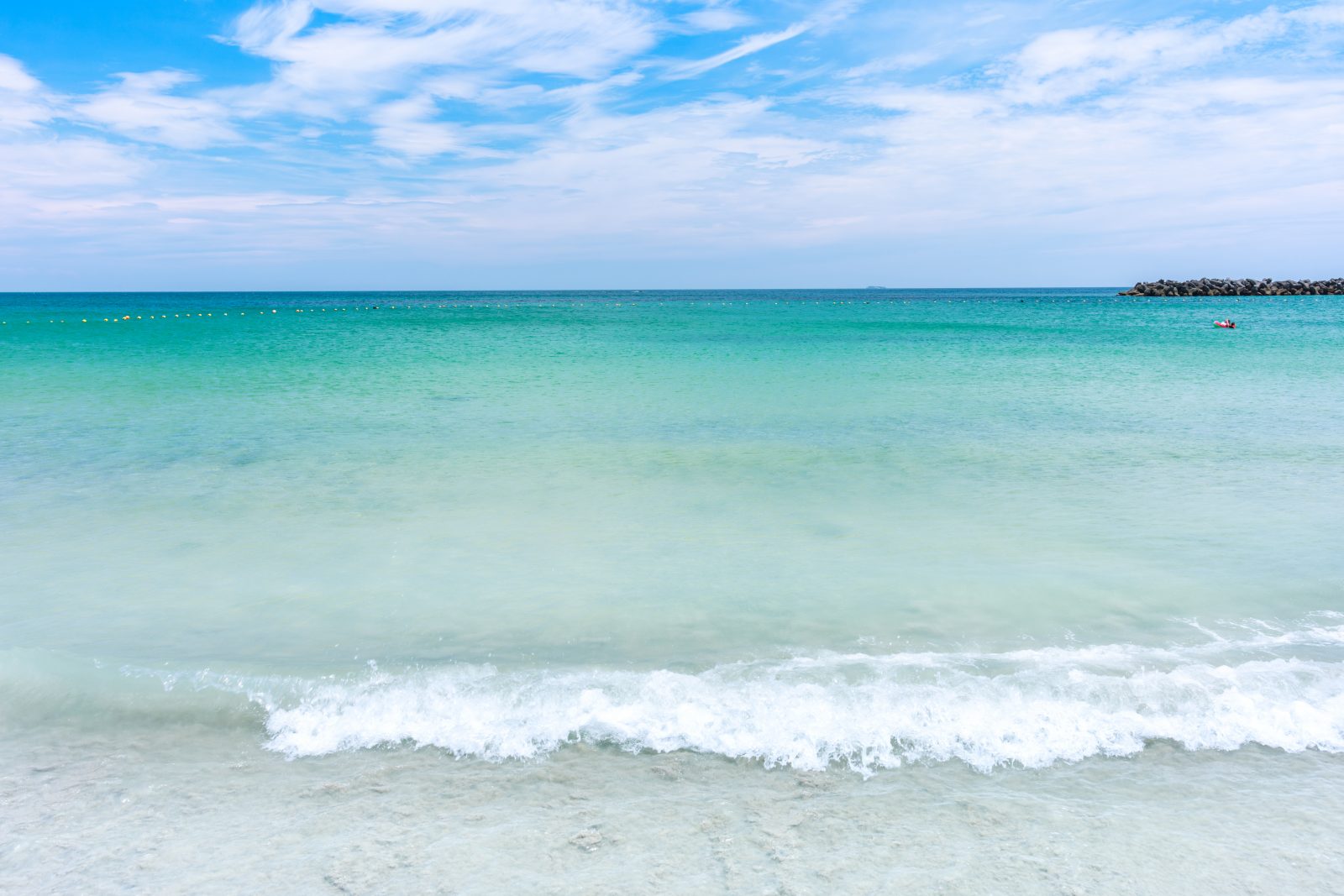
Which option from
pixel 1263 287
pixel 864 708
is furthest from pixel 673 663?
pixel 1263 287

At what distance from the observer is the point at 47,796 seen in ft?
13.3

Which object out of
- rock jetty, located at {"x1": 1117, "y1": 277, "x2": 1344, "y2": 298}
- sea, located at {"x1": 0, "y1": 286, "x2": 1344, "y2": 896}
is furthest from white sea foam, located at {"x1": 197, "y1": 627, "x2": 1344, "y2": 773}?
rock jetty, located at {"x1": 1117, "y1": 277, "x2": 1344, "y2": 298}

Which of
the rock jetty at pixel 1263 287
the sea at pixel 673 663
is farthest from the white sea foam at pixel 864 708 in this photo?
the rock jetty at pixel 1263 287

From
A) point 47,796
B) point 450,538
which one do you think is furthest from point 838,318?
point 47,796

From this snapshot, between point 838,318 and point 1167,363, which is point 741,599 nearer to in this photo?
point 1167,363

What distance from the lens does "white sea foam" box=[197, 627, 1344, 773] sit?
446 centimetres

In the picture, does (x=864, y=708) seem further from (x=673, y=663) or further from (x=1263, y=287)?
(x=1263, y=287)

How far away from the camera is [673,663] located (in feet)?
17.9

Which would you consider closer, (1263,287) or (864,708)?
(864,708)

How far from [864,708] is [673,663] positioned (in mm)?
1296

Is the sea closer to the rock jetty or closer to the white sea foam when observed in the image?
the white sea foam

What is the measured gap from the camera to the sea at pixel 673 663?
3.64 metres

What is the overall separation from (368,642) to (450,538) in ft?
7.90

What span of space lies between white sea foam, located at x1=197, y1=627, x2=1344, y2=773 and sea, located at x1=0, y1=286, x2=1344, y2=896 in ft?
0.09
